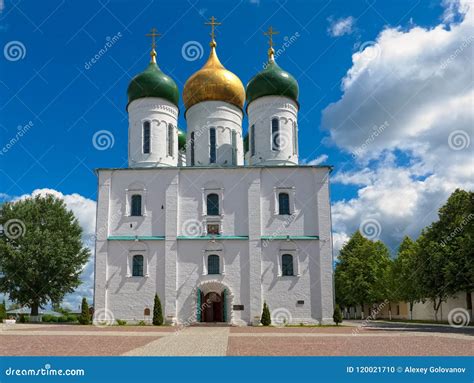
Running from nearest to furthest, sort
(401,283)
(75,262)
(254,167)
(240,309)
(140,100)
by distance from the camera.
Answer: (240,309)
(254,167)
(140,100)
(75,262)
(401,283)

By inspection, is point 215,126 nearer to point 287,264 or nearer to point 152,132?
point 152,132

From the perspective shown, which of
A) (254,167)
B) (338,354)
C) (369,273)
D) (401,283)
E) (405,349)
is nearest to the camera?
(338,354)

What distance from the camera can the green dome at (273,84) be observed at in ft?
111

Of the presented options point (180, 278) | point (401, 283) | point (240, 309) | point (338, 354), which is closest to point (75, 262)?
point (180, 278)

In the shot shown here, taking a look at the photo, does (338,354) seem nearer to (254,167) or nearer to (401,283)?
(254,167)

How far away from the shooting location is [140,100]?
33.7m

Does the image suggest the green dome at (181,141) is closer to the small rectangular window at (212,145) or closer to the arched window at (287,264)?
the small rectangular window at (212,145)

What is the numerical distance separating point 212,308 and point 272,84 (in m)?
14.9

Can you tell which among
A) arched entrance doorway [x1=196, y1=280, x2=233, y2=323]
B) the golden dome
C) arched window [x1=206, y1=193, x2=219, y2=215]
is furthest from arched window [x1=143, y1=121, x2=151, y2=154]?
arched entrance doorway [x1=196, y1=280, x2=233, y2=323]

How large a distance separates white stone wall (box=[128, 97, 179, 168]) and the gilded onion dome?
586cm

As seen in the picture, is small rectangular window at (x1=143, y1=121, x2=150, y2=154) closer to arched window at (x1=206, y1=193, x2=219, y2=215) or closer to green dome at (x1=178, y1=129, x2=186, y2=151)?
arched window at (x1=206, y1=193, x2=219, y2=215)

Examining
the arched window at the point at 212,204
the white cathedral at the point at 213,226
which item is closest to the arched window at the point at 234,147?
the white cathedral at the point at 213,226

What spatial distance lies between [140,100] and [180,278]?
1210cm

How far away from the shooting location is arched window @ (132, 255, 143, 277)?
30.4 meters
